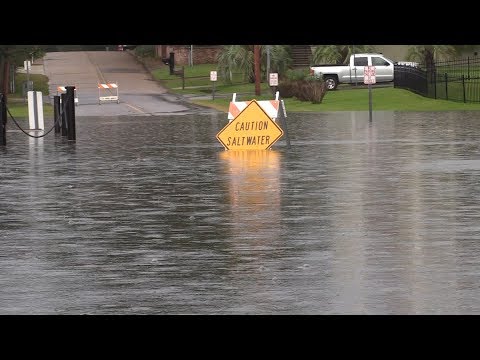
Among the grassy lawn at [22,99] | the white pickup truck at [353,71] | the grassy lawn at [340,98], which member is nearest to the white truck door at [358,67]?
the white pickup truck at [353,71]

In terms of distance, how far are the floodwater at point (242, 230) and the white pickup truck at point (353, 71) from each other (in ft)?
110

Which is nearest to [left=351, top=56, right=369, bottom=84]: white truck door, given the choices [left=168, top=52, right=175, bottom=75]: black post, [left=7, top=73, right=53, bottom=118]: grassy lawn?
[left=7, top=73, right=53, bottom=118]: grassy lawn

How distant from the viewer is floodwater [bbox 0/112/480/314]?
1058 centimetres

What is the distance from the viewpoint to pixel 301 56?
83.6 meters

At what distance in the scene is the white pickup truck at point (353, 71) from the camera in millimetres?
63406

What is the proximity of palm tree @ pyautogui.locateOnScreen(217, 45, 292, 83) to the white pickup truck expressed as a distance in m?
6.99

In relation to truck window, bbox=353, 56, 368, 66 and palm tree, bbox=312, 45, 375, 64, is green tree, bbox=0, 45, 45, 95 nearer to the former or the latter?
truck window, bbox=353, 56, 368, 66

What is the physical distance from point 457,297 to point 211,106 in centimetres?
4609

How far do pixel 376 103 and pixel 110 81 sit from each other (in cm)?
2956

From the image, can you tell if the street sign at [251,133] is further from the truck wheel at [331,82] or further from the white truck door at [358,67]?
the white truck door at [358,67]

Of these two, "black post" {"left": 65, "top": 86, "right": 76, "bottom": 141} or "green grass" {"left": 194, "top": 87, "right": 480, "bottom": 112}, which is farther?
"green grass" {"left": 194, "top": 87, "right": 480, "bottom": 112}

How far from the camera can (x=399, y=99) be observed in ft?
177
